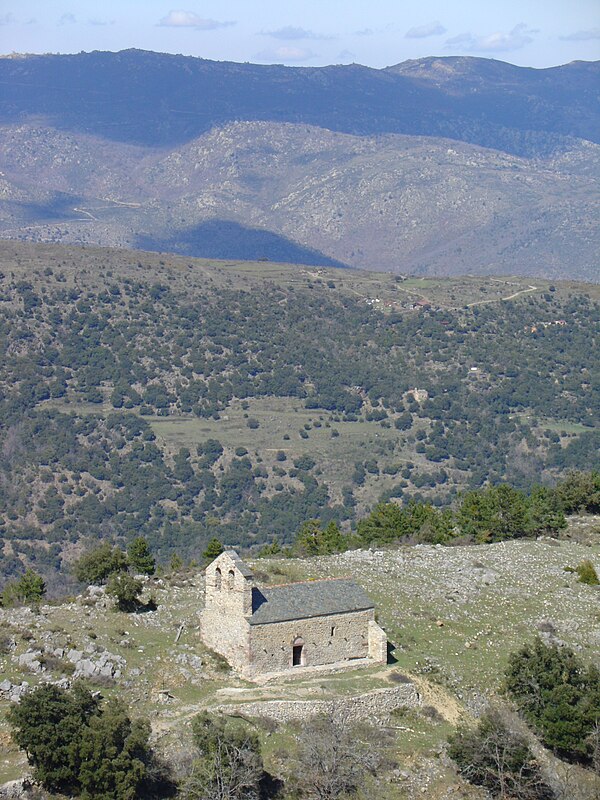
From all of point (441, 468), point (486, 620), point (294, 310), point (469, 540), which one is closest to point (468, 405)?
point (441, 468)

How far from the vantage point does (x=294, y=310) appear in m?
171

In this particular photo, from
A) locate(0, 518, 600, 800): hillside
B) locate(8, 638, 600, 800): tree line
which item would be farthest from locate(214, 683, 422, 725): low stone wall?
locate(8, 638, 600, 800): tree line

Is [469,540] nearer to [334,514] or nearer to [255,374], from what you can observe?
[334,514]

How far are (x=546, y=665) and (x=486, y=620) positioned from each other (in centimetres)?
536

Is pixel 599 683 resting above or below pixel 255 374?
above

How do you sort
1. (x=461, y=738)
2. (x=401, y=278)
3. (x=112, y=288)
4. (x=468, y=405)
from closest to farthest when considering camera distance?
(x=461, y=738)
(x=468, y=405)
(x=112, y=288)
(x=401, y=278)

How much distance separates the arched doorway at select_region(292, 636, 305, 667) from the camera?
137ft

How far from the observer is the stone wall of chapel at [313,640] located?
4128cm

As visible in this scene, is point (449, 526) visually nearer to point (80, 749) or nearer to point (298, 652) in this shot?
point (298, 652)

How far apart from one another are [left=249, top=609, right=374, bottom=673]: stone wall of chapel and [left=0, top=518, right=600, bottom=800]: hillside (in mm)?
617

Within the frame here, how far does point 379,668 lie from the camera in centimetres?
4303

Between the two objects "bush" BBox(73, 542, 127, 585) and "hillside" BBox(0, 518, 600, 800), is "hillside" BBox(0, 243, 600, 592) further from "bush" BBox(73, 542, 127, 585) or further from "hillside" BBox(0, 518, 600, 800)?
"hillside" BBox(0, 518, 600, 800)

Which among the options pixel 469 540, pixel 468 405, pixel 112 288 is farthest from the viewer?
pixel 112 288

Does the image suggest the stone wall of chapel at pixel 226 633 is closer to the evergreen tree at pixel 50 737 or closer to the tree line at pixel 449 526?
the evergreen tree at pixel 50 737
